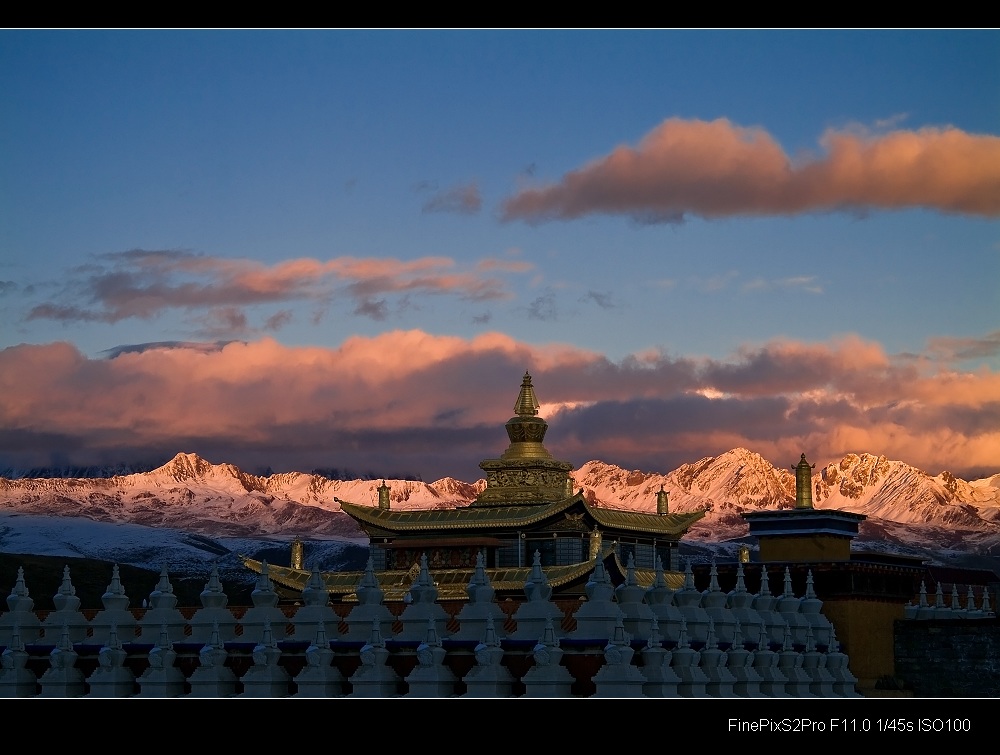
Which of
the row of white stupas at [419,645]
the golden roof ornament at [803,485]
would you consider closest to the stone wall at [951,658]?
the golden roof ornament at [803,485]

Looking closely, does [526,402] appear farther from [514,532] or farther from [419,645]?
[419,645]

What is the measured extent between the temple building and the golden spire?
4 cm

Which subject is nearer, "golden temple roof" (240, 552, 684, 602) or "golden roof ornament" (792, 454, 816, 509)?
"golden temple roof" (240, 552, 684, 602)

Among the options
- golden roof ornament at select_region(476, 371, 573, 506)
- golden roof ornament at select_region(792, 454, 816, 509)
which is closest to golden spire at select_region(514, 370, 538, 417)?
golden roof ornament at select_region(476, 371, 573, 506)

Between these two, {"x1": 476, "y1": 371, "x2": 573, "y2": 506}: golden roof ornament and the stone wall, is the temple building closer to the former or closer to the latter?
{"x1": 476, "y1": 371, "x2": 573, "y2": 506}: golden roof ornament

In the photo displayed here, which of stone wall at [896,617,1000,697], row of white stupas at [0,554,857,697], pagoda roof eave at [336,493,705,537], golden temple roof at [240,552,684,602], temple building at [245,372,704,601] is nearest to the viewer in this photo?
row of white stupas at [0,554,857,697]

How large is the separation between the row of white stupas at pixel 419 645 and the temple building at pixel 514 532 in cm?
1026

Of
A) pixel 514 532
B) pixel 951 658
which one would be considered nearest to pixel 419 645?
pixel 514 532

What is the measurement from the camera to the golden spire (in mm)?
64125

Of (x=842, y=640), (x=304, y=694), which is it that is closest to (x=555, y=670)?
(x=304, y=694)

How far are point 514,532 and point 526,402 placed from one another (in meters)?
A: 6.02
